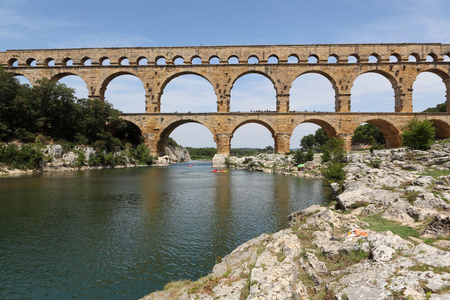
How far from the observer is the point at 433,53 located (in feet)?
111

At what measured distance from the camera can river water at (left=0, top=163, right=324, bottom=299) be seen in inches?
188

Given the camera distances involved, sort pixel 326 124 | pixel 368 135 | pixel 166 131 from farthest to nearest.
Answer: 1. pixel 368 135
2. pixel 166 131
3. pixel 326 124

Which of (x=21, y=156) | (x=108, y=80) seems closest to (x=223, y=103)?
(x=108, y=80)

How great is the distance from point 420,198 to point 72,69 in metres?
42.5

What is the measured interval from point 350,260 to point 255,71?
34.0 m

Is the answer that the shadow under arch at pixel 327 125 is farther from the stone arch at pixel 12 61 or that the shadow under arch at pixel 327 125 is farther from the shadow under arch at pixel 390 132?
the stone arch at pixel 12 61

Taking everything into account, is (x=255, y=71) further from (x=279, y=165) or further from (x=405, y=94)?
(x=405, y=94)

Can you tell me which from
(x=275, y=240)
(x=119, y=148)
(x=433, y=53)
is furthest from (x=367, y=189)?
(x=433, y=53)

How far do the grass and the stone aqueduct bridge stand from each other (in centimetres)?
2700

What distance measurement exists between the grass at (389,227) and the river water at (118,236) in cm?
265

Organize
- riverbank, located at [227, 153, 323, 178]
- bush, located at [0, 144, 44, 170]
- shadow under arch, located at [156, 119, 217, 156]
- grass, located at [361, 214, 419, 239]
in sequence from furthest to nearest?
shadow under arch, located at [156, 119, 217, 156]
bush, located at [0, 144, 44, 170]
riverbank, located at [227, 153, 323, 178]
grass, located at [361, 214, 419, 239]

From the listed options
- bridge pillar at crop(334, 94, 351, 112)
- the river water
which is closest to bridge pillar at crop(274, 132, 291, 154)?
bridge pillar at crop(334, 94, 351, 112)

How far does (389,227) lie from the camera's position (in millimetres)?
5656

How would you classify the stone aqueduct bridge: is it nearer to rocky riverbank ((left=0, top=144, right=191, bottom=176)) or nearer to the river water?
rocky riverbank ((left=0, top=144, right=191, bottom=176))
